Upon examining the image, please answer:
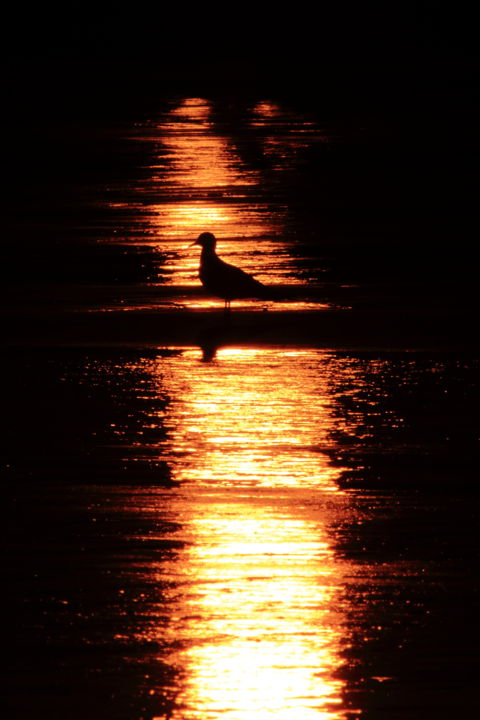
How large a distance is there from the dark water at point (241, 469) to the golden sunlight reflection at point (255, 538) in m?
0.02

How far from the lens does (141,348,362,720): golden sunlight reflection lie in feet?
20.7

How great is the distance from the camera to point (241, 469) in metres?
9.08

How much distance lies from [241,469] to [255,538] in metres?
1.16

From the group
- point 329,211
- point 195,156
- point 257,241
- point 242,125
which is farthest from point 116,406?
point 242,125

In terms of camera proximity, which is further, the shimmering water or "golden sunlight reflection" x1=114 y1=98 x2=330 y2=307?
"golden sunlight reflection" x1=114 y1=98 x2=330 y2=307

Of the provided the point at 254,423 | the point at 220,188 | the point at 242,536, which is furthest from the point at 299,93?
the point at 242,536

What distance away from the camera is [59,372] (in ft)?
37.5

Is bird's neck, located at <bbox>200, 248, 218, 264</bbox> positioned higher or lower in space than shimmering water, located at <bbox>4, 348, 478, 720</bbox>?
higher

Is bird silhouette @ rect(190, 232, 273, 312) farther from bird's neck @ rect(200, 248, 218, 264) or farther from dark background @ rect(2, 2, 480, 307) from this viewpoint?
dark background @ rect(2, 2, 480, 307)

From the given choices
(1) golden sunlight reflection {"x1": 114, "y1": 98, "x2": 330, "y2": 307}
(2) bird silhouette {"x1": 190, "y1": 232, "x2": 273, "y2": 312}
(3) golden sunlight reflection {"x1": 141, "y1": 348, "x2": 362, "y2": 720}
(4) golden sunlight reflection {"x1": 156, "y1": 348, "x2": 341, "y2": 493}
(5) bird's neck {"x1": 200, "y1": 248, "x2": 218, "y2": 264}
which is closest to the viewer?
(3) golden sunlight reflection {"x1": 141, "y1": 348, "x2": 362, "y2": 720}

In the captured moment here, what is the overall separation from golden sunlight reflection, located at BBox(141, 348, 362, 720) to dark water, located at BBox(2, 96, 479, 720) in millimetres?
16

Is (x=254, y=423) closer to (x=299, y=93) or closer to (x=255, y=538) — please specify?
(x=255, y=538)

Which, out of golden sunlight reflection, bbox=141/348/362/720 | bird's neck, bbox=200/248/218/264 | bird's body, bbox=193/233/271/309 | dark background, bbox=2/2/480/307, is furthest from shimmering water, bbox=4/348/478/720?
dark background, bbox=2/2/480/307

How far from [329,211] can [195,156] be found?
16.8 ft
